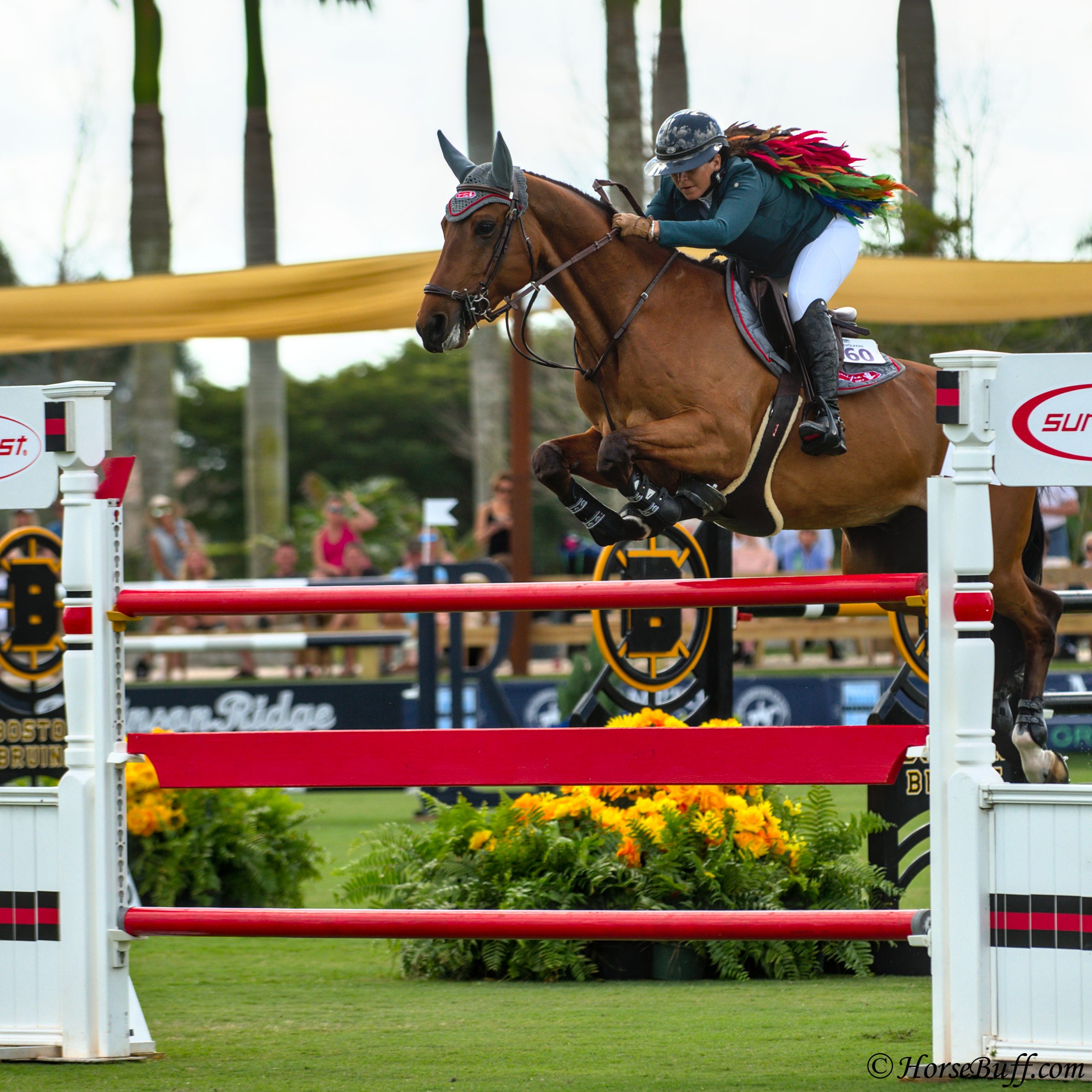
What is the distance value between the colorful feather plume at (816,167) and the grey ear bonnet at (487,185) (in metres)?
0.58

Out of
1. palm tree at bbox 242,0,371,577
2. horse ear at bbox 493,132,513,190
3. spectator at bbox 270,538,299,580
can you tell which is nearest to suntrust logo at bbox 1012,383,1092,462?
horse ear at bbox 493,132,513,190

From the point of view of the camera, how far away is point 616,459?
3662 millimetres

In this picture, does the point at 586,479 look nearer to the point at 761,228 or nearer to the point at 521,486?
the point at 761,228

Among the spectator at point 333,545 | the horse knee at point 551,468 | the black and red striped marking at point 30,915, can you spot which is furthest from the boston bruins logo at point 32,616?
the spectator at point 333,545

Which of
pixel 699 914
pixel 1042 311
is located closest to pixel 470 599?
pixel 699 914

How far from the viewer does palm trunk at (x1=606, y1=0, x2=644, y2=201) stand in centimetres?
1341

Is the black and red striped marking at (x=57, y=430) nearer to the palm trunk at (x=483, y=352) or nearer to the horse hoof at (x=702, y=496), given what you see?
the horse hoof at (x=702, y=496)

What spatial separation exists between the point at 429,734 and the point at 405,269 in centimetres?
477

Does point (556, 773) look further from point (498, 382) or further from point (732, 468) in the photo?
point (498, 382)

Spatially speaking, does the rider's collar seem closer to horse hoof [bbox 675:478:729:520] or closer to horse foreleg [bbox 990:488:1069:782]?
horse hoof [bbox 675:478:729:520]

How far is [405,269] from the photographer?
290 inches

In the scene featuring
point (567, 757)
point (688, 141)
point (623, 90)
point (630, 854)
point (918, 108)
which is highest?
point (623, 90)

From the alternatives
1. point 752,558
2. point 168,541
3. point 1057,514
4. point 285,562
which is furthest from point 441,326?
point 168,541

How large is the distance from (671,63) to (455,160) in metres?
10.2
